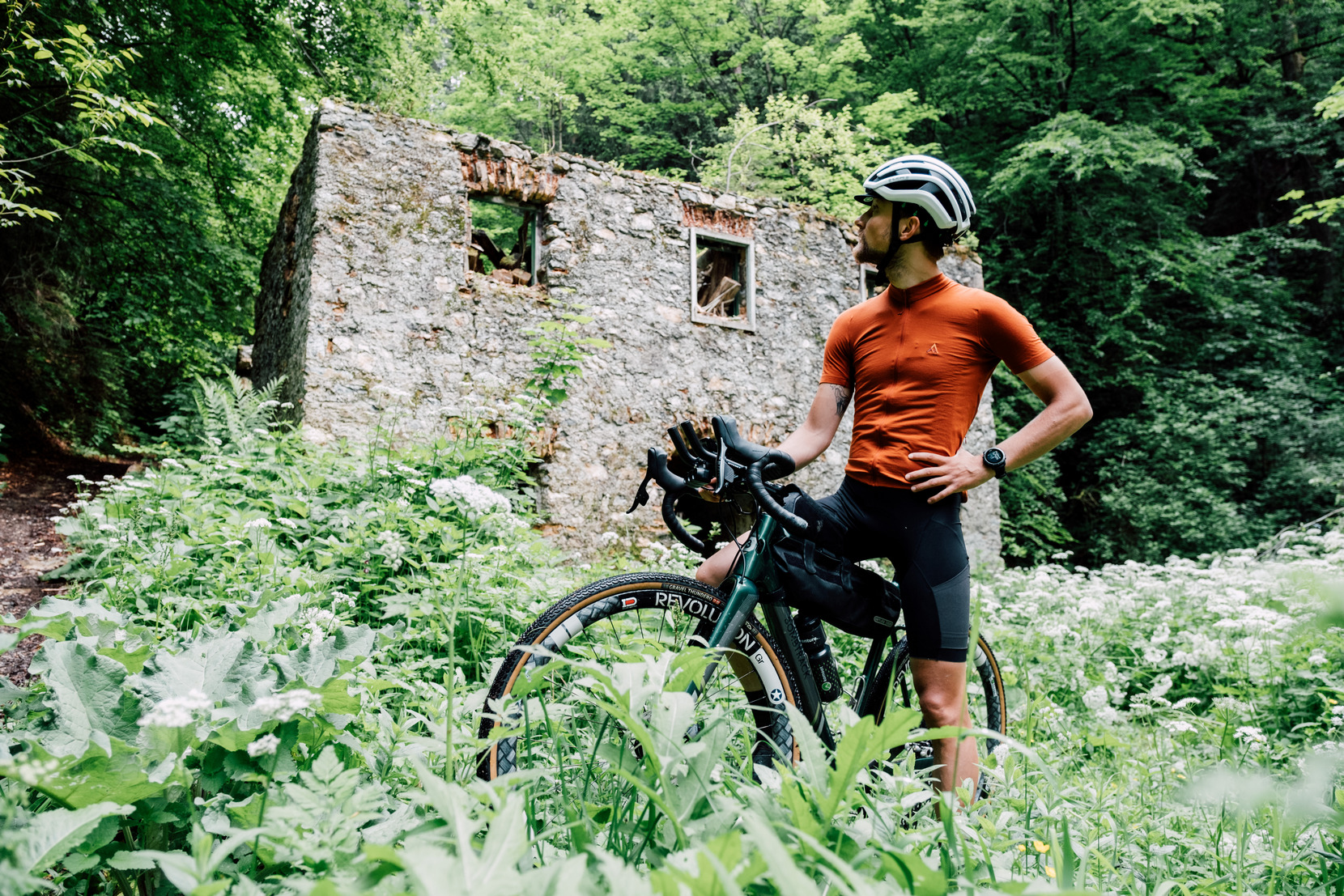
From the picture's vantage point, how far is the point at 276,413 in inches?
235

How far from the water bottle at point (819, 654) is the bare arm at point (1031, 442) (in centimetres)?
49

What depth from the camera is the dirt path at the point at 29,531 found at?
3204 mm

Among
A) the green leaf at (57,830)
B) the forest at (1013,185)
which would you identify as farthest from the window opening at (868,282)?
the green leaf at (57,830)

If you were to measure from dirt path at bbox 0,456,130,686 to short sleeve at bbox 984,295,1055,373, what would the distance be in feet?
8.37

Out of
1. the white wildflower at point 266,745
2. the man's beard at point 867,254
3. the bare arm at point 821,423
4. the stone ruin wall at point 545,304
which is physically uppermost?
the stone ruin wall at point 545,304

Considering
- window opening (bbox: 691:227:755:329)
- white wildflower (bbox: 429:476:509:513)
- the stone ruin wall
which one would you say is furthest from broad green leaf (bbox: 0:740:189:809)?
window opening (bbox: 691:227:755:329)

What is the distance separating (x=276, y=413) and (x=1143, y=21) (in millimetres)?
14915

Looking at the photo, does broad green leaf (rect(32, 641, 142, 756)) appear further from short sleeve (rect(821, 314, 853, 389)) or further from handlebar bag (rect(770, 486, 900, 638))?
short sleeve (rect(821, 314, 853, 389))

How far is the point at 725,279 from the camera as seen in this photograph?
8062 mm

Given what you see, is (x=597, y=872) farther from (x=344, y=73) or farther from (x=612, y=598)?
(x=344, y=73)

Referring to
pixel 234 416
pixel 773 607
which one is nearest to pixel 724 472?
pixel 773 607

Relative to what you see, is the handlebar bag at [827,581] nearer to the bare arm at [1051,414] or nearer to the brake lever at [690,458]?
the brake lever at [690,458]

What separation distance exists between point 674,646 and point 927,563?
0.71m

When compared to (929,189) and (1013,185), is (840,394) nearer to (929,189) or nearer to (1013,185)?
(929,189)
